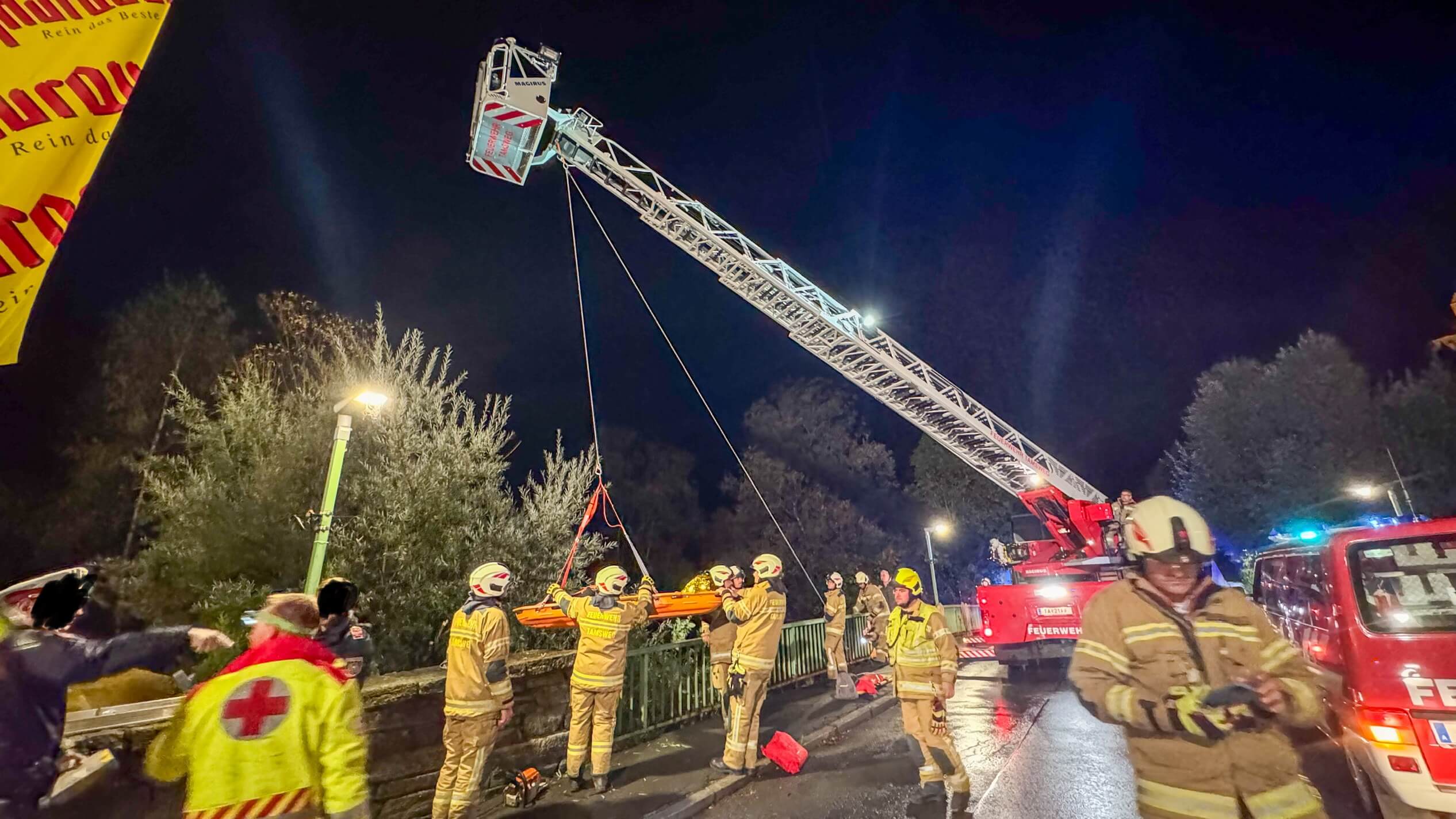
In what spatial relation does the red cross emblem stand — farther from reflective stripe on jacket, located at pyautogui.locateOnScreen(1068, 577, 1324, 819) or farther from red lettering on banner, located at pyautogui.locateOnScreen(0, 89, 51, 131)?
reflective stripe on jacket, located at pyautogui.locateOnScreen(1068, 577, 1324, 819)

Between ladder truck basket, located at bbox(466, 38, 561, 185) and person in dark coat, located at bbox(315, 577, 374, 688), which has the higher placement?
ladder truck basket, located at bbox(466, 38, 561, 185)

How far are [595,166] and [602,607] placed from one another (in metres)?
9.00

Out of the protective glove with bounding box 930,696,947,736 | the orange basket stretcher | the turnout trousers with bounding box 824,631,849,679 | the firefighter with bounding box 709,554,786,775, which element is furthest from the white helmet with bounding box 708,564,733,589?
the turnout trousers with bounding box 824,631,849,679

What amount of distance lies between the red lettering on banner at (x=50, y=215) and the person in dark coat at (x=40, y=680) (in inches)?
65.8

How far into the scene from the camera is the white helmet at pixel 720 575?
268 inches

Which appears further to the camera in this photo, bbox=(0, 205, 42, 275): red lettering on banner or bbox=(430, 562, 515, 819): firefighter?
bbox=(430, 562, 515, 819): firefighter

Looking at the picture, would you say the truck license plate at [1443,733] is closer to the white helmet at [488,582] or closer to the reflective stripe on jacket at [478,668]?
the reflective stripe on jacket at [478,668]

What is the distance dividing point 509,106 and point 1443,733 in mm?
11890

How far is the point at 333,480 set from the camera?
637 centimetres

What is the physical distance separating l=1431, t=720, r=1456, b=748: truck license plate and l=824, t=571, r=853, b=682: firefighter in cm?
709

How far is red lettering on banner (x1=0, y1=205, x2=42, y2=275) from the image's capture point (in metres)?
2.54

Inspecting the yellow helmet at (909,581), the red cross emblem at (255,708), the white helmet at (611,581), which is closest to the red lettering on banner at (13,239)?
the red cross emblem at (255,708)

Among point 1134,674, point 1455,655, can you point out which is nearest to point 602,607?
point 1134,674

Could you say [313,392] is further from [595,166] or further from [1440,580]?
[1440,580]
